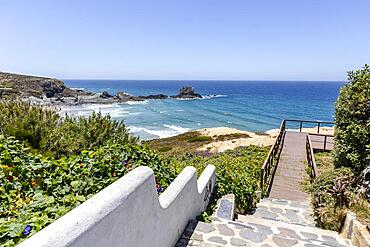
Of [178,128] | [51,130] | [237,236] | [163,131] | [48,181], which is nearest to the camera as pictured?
[48,181]

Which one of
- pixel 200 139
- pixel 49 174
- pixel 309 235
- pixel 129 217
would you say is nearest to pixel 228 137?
pixel 200 139

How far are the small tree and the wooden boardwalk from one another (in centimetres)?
145

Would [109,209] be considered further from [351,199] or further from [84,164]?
[351,199]

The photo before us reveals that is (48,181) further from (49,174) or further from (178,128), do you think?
(178,128)

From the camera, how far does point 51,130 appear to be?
803 cm

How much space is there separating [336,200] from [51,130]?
696cm

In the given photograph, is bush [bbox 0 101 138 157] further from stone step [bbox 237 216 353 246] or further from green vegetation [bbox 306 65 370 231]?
green vegetation [bbox 306 65 370 231]

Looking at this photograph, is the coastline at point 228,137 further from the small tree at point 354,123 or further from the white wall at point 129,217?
the white wall at point 129,217

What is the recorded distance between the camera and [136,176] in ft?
8.21

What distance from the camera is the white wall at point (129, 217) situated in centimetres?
162

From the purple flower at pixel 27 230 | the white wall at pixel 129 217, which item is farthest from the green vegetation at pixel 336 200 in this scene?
the purple flower at pixel 27 230

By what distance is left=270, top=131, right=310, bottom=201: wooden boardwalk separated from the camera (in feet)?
27.4

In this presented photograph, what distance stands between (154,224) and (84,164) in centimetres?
157

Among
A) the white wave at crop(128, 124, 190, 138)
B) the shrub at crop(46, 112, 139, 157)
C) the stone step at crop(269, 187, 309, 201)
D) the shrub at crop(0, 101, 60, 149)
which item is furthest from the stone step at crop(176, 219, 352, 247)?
the white wave at crop(128, 124, 190, 138)
